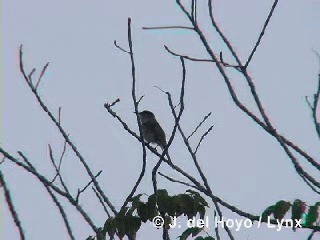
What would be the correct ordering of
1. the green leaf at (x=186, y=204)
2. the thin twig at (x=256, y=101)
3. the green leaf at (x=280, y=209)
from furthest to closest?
the green leaf at (x=186, y=204), the green leaf at (x=280, y=209), the thin twig at (x=256, y=101)

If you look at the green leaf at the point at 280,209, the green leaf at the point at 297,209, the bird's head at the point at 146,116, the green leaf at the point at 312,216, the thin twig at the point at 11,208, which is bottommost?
the green leaf at the point at 312,216

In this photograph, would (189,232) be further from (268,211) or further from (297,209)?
(297,209)

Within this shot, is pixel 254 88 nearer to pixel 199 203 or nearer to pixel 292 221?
pixel 292 221

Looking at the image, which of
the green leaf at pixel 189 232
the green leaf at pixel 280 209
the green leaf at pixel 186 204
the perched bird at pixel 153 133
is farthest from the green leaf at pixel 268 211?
the perched bird at pixel 153 133

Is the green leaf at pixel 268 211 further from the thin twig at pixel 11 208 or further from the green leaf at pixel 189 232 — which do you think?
the thin twig at pixel 11 208

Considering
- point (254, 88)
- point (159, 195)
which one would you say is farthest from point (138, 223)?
point (254, 88)

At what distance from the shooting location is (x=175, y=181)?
12.3 ft

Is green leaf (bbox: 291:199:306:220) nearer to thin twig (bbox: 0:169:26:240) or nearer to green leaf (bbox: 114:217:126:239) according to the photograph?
green leaf (bbox: 114:217:126:239)

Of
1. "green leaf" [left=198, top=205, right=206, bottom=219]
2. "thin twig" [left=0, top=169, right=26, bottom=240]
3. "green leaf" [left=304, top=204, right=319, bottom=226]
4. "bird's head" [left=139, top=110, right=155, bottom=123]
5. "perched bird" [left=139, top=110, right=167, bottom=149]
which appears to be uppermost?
"bird's head" [left=139, top=110, right=155, bottom=123]

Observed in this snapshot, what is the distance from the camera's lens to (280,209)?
318 centimetres

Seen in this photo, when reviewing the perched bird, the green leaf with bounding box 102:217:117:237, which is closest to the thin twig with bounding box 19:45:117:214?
the green leaf with bounding box 102:217:117:237

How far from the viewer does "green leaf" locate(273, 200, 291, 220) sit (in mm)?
3172

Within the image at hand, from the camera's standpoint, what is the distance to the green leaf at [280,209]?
3172 mm

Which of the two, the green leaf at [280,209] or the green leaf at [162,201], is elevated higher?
the green leaf at [162,201]
